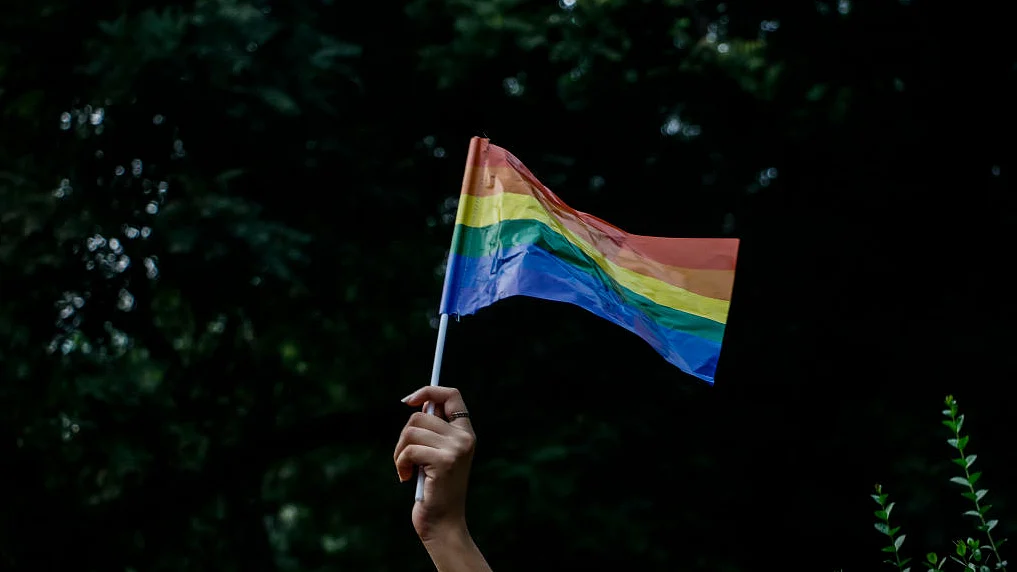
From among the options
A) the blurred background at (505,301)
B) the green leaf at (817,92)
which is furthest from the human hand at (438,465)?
the green leaf at (817,92)

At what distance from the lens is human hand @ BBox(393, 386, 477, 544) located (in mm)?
2102

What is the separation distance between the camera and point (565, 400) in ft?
27.3

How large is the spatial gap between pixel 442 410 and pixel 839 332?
6.48 m

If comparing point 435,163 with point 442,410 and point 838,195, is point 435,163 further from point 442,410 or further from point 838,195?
point 442,410

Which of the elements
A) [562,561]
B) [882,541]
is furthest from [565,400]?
[882,541]

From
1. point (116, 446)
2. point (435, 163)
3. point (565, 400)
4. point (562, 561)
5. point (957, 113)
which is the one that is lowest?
point (562, 561)

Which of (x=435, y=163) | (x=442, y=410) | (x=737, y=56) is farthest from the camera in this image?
(x=435, y=163)

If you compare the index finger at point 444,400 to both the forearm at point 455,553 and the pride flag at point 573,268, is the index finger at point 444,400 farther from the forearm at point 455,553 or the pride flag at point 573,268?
the pride flag at point 573,268

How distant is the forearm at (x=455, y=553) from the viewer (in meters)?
2.10

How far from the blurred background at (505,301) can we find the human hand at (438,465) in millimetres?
4602

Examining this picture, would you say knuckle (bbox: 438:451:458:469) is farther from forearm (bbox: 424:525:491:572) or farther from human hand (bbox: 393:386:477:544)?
forearm (bbox: 424:525:491:572)

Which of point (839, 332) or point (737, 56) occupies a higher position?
point (737, 56)

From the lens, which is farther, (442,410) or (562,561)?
(562,561)

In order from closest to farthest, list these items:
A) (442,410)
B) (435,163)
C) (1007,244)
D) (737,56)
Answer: (442,410) → (737,56) → (1007,244) → (435,163)
